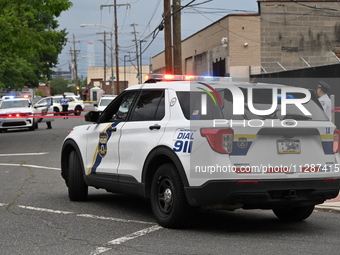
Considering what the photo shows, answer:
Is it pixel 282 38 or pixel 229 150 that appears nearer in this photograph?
pixel 229 150

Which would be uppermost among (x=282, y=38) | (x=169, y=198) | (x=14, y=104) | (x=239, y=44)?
(x=282, y=38)

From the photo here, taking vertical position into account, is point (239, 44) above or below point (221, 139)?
above

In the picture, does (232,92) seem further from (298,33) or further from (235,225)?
(298,33)

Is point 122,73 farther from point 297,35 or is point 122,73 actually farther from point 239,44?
point 297,35

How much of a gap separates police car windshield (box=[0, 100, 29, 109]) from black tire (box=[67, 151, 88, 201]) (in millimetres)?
24698

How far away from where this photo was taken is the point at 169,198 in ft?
26.6

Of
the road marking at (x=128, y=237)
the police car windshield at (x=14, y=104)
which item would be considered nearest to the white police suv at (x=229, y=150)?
the road marking at (x=128, y=237)

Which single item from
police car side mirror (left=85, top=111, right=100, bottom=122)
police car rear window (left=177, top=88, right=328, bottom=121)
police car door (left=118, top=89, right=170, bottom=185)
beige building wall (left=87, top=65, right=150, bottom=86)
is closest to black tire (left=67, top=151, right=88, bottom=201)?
police car side mirror (left=85, top=111, right=100, bottom=122)

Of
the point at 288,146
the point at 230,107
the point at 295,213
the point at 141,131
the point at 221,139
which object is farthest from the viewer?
the point at 295,213

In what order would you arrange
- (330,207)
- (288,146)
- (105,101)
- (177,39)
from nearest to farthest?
(288,146) → (330,207) → (177,39) → (105,101)

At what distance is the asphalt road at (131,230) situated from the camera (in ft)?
23.4

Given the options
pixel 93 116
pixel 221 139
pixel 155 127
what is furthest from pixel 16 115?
pixel 221 139

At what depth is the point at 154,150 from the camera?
831cm

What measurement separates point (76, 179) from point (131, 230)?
2589 mm
